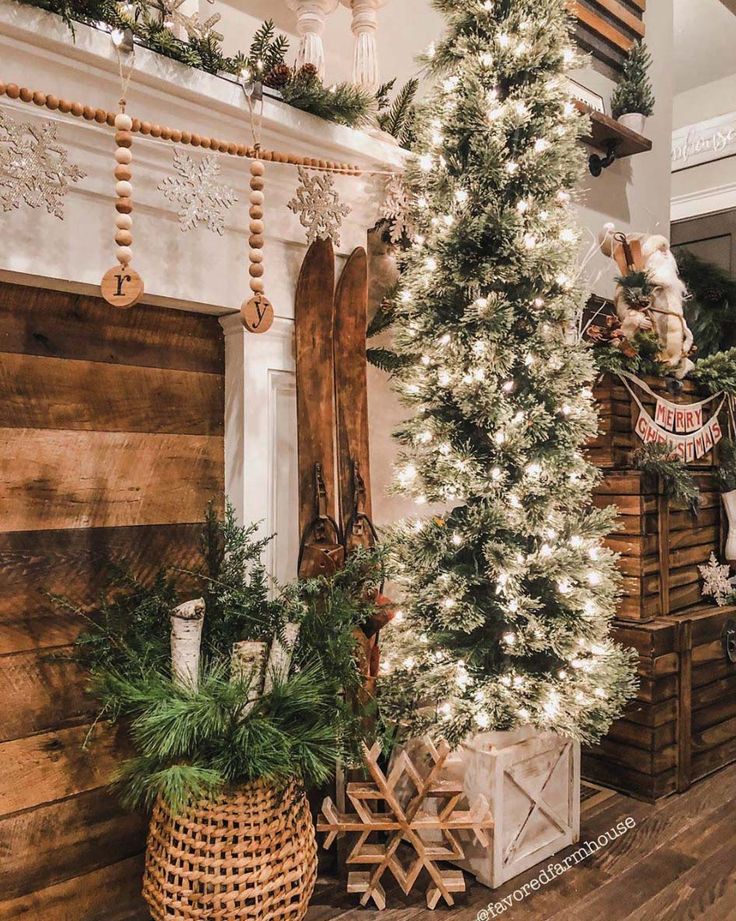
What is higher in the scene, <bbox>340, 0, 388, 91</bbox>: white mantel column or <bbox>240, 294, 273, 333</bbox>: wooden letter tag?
<bbox>340, 0, 388, 91</bbox>: white mantel column

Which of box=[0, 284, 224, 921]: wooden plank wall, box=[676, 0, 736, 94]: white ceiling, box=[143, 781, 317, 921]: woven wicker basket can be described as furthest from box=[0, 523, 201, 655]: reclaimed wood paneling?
box=[676, 0, 736, 94]: white ceiling

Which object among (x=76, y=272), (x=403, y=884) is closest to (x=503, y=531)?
(x=403, y=884)

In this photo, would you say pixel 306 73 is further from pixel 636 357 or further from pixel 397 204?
pixel 636 357

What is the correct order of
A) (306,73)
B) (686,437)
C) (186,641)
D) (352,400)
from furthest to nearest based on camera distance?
(686,437) → (352,400) → (306,73) → (186,641)

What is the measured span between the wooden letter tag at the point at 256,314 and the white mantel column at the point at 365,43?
0.76m

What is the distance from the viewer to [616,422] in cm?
221

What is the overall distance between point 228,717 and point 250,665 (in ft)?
0.40

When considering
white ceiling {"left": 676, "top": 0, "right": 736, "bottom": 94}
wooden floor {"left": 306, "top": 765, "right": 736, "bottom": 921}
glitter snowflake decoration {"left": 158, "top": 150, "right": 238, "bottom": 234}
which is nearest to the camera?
glitter snowflake decoration {"left": 158, "top": 150, "right": 238, "bottom": 234}

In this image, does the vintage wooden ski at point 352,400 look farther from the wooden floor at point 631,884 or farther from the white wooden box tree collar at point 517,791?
the wooden floor at point 631,884

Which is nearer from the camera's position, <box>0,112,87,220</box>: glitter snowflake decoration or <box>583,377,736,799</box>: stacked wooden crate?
<box>0,112,87,220</box>: glitter snowflake decoration

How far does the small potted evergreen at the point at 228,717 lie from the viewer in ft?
4.14

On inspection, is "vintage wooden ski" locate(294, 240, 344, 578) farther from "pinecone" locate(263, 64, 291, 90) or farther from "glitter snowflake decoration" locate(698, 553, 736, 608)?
"glitter snowflake decoration" locate(698, 553, 736, 608)

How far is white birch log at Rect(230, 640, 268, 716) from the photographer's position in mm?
1374

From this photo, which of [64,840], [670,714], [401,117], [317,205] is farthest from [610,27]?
[64,840]
